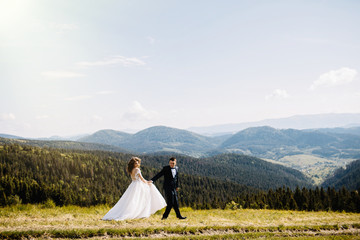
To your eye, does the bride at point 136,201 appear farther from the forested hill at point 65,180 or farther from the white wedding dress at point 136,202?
the forested hill at point 65,180

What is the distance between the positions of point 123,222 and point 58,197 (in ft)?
233

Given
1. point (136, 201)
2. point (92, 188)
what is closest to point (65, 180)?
point (92, 188)

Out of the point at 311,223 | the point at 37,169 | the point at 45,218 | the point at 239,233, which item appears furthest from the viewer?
the point at 37,169

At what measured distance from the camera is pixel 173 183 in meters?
17.7

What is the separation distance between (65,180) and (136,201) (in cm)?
10961

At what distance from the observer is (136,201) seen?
18.3 meters

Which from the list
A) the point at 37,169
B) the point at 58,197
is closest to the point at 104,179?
the point at 37,169

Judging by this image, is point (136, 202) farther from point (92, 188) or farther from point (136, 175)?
point (92, 188)

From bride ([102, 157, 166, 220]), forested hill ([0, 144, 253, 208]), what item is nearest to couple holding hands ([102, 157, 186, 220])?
bride ([102, 157, 166, 220])

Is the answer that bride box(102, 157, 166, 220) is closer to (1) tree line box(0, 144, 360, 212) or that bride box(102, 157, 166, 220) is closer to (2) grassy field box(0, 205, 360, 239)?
(2) grassy field box(0, 205, 360, 239)

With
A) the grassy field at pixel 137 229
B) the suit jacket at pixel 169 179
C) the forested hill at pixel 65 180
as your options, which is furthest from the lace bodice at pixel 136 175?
the forested hill at pixel 65 180

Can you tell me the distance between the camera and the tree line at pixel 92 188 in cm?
6794

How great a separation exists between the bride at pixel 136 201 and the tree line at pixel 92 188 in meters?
23.5

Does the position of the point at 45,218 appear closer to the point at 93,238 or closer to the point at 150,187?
the point at 93,238
